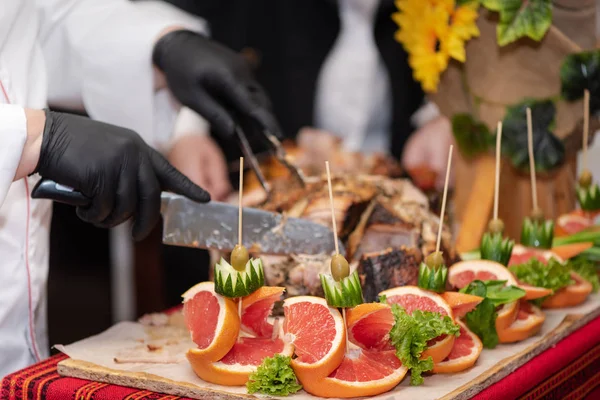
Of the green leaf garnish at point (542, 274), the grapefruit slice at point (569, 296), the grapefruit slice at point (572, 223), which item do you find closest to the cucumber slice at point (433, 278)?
the green leaf garnish at point (542, 274)

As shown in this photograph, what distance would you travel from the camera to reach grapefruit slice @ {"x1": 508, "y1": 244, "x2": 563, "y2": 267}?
213 centimetres

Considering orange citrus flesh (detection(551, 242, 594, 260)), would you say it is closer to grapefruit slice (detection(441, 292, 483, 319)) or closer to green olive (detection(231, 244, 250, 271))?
grapefruit slice (detection(441, 292, 483, 319))

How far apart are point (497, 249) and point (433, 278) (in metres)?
0.33

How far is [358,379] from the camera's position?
5.03 feet

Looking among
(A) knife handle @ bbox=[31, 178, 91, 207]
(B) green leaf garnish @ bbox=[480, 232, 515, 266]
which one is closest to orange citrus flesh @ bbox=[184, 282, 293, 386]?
(A) knife handle @ bbox=[31, 178, 91, 207]

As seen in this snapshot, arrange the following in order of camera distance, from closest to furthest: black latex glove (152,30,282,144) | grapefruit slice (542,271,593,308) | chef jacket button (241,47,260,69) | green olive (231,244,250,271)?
green olive (231,244,250,271), grapefruit slice (542,271,593,308), black latex glove (152,30,282,144), chef jacket button (241,47,260,69)

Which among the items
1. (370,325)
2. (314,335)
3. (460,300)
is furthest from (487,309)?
(314,335)

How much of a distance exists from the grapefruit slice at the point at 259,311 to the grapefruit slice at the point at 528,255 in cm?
74

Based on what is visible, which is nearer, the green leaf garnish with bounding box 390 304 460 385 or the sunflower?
the green leaf garnish with bounding box 390 304 460 385

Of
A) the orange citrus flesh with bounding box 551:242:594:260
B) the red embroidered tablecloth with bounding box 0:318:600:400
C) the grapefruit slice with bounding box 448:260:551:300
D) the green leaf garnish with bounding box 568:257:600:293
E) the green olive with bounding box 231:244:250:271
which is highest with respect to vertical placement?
the green olive with bounding box 231:244:250:271

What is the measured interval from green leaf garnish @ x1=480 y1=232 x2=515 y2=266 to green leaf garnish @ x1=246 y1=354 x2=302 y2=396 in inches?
27.3

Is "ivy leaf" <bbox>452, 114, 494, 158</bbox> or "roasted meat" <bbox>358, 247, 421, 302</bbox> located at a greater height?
"ivy leaf" <bbox>452, 114, 494, 158</bbox>

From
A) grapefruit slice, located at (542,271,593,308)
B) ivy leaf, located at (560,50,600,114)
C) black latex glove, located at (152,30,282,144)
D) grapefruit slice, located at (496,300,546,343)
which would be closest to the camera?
grapefruit slice, located at (496,300,546,343)

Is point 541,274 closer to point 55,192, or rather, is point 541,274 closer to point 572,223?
point 572,223
